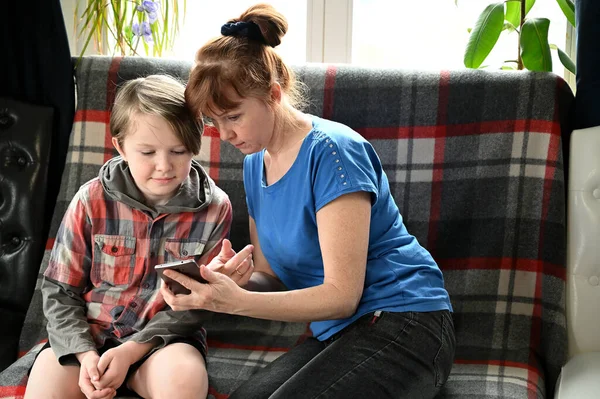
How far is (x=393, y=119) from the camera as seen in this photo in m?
1.89

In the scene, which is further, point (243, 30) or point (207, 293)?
point (243, 30)

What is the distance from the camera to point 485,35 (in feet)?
6.71

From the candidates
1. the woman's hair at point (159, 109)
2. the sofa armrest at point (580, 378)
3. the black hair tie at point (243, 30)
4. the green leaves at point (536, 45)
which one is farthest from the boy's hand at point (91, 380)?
the green leaves at point (536, 45)

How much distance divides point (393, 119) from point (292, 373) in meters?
0.73

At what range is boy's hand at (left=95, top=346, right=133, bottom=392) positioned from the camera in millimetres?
1413

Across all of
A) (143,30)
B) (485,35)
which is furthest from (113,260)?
(485,35)

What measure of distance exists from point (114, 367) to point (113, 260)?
27 centimetres

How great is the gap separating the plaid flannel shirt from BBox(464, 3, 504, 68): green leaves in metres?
0.90

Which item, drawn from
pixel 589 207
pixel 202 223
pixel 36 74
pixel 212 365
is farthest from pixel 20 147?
pixel 589 207

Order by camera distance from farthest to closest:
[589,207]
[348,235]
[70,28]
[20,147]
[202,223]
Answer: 1. [70,28]
2. [20,147]
3. [589,207]
4. [202,223]
5. [348,235]

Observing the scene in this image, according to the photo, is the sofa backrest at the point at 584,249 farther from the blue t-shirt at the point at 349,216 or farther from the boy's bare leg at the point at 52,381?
the boy's bare leg at the point at 52,381

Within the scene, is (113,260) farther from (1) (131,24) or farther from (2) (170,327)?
(1) (131,24)

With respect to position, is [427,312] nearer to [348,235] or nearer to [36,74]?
[348,235]

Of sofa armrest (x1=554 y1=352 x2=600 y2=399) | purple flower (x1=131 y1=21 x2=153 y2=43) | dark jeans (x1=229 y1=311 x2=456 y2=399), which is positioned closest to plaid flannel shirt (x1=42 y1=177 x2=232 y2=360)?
dark jeans (x1=229 y1=311 x2=456 y2=399)
